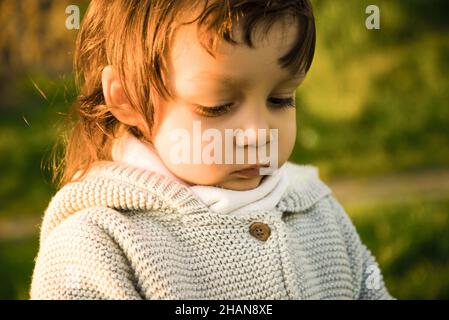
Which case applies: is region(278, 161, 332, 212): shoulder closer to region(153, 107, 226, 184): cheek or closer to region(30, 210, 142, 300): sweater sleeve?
region(153, 107, 226, 184): cheek

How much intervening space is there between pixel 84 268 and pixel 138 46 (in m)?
0.52

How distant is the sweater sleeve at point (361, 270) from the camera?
80.2 inches

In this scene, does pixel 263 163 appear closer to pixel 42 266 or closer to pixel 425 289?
pixel 42 266

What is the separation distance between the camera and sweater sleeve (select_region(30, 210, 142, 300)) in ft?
5.32

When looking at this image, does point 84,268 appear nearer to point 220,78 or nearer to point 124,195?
point 124,195

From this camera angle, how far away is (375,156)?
391cm

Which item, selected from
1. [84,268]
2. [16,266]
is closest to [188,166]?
[84,268]

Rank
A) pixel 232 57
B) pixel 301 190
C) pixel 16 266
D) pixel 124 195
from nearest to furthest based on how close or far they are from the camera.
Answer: pixel 232 57 < pixel 124 195 < pixel 301 190 < pixel 16 266

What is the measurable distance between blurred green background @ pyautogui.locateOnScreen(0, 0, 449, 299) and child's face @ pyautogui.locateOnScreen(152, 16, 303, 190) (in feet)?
4.53

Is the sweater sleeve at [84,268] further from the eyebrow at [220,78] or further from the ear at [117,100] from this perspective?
the eyebrow at [220,78]

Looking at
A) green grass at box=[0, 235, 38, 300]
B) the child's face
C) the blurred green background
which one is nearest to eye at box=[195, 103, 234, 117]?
the child's face

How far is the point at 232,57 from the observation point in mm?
1621
